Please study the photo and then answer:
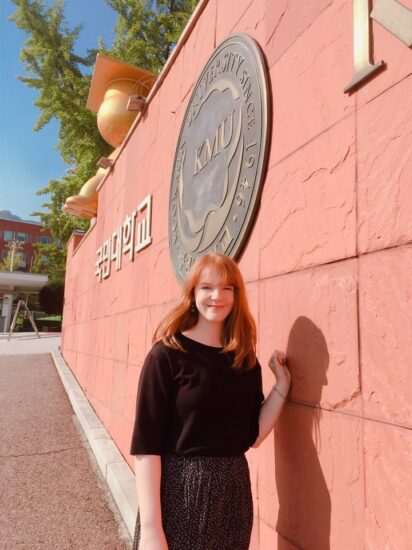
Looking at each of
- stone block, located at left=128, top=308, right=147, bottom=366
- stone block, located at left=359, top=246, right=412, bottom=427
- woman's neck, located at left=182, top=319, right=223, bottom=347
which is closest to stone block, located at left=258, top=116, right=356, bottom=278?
stone block, located at left=359, top=246, right=412, bottom=427

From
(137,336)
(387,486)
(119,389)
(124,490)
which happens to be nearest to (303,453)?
(387,486)

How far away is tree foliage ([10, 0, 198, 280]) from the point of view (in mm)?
15617

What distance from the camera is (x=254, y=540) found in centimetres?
197

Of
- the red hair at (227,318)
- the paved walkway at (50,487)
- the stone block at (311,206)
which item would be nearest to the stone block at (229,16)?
the stone block at (311,206)

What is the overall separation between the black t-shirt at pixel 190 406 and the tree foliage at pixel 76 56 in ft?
49.3

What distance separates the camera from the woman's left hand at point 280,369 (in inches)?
68.9

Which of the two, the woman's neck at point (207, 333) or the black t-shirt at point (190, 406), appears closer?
the black t-shirt at point (190, 406)

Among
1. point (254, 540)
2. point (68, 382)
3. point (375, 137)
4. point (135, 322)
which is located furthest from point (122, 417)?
point (68, 382)

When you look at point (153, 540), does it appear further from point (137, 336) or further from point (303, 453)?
point (137, 336)

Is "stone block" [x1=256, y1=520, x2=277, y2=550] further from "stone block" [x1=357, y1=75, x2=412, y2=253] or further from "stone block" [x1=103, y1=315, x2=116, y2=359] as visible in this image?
"stone block" [x1=103, y1=315, x2=116, y2=359]

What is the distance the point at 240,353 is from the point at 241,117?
1.36 metres

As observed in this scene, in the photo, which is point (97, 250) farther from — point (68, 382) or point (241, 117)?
point (241, 117)

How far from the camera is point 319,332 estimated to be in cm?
164

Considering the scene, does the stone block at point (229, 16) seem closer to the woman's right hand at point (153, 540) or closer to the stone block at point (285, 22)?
the stone block at point (285, 22)
